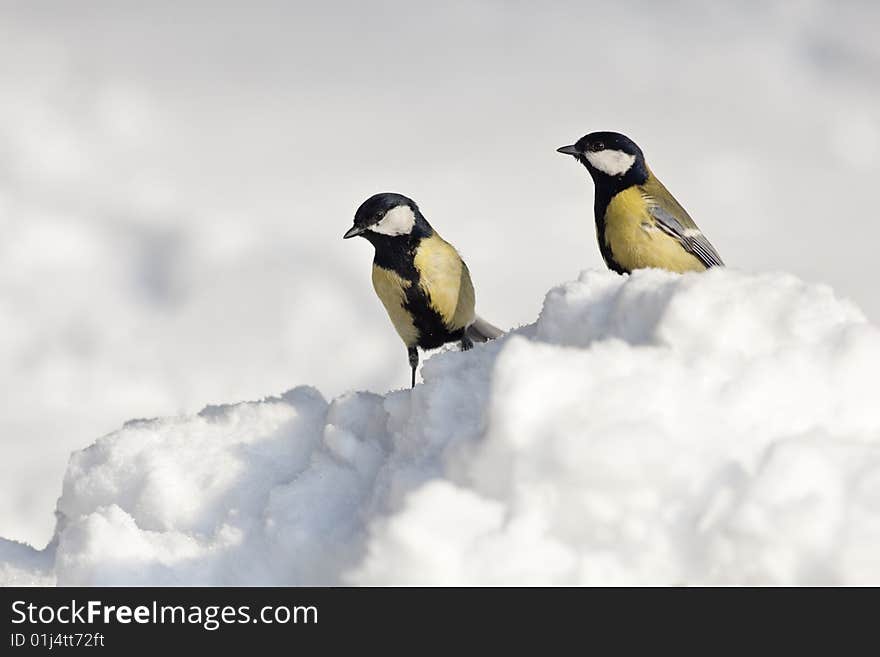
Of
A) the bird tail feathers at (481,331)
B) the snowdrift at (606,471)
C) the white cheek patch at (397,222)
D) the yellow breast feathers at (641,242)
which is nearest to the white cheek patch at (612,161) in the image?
the yellow breast feathers at (641,242)

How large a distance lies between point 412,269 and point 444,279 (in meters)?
0.19

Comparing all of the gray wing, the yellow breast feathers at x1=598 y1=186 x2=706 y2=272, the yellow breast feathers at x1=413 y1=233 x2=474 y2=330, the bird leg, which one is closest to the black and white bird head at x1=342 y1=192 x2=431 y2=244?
the yellow breast feathers at x1=413 y1=233 x2=474 y2=330

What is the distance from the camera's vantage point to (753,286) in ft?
10.8

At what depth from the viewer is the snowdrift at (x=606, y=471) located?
9.11 feet

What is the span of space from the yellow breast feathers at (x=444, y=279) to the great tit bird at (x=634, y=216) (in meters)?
0.80

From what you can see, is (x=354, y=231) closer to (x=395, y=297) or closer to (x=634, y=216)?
(x=395, y=297)

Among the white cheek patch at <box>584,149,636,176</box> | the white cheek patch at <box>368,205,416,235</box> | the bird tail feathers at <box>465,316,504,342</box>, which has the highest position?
the white cheek patch at <box>584,149,636,176</box>

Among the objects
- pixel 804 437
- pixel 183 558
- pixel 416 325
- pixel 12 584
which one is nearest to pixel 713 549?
pixel 804 437

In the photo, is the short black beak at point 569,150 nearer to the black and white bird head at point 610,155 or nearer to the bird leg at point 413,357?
the black and white bird head at point 610,155

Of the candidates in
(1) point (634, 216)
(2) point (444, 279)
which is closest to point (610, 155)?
(1) point (634, 216)

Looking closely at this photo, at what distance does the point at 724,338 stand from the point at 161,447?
7.54ft

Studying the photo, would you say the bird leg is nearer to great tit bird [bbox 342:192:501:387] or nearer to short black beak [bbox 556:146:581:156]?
great tit bird [bbox 342:192:501:387]

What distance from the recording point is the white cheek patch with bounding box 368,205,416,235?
18.3ft
